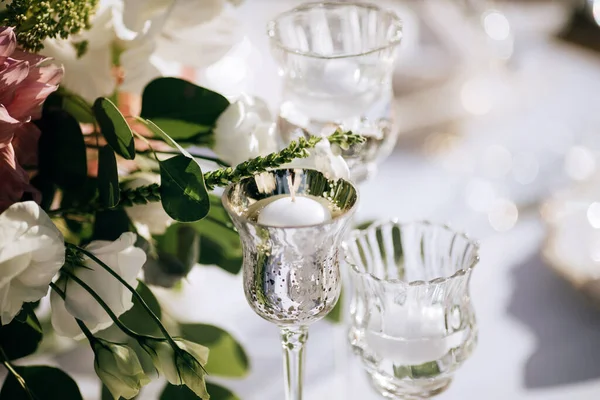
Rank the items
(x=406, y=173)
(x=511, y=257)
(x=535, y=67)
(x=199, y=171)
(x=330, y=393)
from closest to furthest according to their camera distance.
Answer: (x=199, y=171)
(x=330, y=393)
(x=511, y=257)
(x=406, y=173)
(x=535, y=67)

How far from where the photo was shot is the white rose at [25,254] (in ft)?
1.12

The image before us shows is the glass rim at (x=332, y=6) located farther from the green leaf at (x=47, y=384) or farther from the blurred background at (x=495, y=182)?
the green leaf at (x=47, y=384)

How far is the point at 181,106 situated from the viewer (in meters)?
0.47

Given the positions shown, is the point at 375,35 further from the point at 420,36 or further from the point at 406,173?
the point at 420,36

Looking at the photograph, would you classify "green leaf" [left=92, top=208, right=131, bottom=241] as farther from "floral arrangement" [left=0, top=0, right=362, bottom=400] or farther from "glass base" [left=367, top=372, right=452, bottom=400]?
"glass base" [left=367, top=372, right=452, bottom=400]

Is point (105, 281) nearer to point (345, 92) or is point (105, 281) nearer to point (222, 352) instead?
point (222, 352)

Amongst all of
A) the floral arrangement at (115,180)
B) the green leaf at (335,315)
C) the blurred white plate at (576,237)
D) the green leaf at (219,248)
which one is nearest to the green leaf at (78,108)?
the floral arrangement at (115,180)

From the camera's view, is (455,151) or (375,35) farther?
(455,151)

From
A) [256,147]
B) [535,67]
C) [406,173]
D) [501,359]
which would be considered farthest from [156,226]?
[535,67]

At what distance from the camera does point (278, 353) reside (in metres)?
0.64

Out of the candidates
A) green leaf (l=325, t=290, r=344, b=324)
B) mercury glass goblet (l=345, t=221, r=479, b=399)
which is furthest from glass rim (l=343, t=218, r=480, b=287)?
green leaf (l=325, t=290, r=344, b=324)

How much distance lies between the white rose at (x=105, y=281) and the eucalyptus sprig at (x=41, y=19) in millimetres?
122

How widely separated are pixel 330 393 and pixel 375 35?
314 mm

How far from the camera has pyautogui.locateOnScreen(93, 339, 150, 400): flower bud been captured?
14.9 inches
